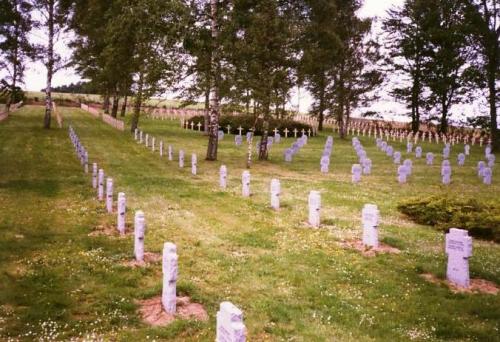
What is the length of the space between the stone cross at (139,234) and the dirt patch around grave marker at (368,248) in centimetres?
511

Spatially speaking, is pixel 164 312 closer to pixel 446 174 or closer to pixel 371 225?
pixel 371 225

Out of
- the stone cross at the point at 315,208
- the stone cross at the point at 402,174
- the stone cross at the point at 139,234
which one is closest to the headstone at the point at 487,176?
the stone cross at the point at 402,174

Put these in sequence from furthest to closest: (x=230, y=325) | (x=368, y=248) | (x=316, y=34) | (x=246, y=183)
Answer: (x=316, y=34) → (x=246, y=183) → (x=368, y=248) → (x=230, y=325)

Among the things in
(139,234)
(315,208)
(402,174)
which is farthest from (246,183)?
(402,174)

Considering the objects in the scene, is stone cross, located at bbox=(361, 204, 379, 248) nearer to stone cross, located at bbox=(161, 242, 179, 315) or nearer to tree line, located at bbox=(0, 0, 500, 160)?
stone cross, located at bbox=(161, 242, 179, 315)

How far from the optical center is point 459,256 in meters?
9.96

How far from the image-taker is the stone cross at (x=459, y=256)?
9875 mm

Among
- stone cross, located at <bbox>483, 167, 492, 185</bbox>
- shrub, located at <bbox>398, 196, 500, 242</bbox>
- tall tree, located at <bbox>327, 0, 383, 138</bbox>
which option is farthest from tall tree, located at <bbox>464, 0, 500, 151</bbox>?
shrub, located at <bbox>398, 196, 500, 242</bbox>

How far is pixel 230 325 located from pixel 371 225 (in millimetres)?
8107

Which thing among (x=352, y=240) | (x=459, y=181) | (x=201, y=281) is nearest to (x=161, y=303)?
(x=201, y=281)

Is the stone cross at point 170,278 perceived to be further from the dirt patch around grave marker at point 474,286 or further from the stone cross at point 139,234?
the dirt patch around grave marker at point 474,286

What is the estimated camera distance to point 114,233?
1299cm

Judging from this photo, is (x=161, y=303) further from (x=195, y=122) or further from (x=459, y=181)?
(x=195, y=122)

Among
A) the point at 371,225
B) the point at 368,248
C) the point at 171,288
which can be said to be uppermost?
the point at 371,225
